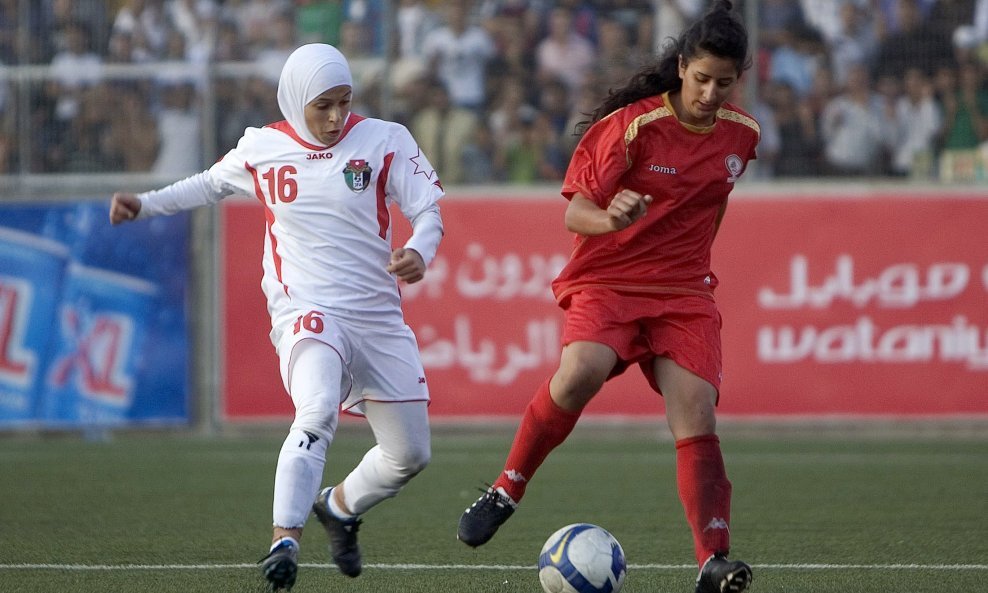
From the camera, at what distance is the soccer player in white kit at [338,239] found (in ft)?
18.8

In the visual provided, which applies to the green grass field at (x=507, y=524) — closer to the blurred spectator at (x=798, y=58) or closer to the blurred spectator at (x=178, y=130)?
the blurred spectator at (x=178, y=130)

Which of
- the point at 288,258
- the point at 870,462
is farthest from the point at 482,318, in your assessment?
the point at 288,258

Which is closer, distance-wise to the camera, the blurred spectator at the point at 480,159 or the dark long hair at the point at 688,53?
the dark long hair at the point at 688,53

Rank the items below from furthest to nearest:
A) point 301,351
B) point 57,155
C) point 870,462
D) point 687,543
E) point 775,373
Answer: point 57,155 → point 775,373 → point 870,462 → point 687,543 → point 301,351

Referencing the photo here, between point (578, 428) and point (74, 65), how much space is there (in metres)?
5.33

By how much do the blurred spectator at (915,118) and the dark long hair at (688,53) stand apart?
23.8 ft

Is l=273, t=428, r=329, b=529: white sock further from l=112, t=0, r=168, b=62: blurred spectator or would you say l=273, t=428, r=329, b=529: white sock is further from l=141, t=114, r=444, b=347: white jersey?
l=112, t=0, r=168, b=62: blurred spectator

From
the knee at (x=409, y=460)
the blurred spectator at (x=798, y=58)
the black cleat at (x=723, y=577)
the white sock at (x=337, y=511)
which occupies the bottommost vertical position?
the white sock at (x=337, y=511)

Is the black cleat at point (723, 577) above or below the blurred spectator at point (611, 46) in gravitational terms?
below

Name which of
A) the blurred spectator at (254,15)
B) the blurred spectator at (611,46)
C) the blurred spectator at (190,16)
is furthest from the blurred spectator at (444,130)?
the blurred spectator at (190,16)

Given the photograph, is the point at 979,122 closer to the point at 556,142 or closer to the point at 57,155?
the point at 556,142

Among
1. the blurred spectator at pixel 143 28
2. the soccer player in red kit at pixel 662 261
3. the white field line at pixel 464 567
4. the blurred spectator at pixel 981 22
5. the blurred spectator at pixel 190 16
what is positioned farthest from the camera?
the blurred spectator at pixel 190 16

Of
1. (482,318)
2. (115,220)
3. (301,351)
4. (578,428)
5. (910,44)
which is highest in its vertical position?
(910,44)

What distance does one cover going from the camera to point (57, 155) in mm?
13328
